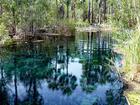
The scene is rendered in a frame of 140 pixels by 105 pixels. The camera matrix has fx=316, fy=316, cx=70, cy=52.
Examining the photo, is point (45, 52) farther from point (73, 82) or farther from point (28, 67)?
point (73, 82)

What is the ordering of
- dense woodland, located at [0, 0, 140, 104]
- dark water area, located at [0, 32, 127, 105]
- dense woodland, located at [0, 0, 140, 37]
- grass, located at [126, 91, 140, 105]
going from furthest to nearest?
1. dense woodland, located at [0, 0, 140, 37]
2. dense woodland, located at [0, 0, 140, 104]
3. dark water area, located at [0, 32, 127, 105]
4. grass, located at [126, 91, 140, 105]

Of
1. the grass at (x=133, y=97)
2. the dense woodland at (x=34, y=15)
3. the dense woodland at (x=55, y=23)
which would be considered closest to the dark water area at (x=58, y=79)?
the grass at (x=133, y=97)

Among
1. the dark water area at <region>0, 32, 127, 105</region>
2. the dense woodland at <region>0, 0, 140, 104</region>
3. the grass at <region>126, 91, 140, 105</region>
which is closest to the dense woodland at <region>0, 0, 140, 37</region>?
the dense woodland at <region>0, 0, 140, 104</region>

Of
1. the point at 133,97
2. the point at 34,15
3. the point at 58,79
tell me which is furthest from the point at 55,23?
the point at 133,97

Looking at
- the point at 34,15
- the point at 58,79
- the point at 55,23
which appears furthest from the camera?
the point at 55,23

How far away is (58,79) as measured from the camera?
1688 cm

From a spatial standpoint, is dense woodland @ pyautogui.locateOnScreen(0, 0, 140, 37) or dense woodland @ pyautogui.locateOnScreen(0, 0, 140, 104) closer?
dense woodland @ pyautogui.locateOnScreen(0, 0, 140, 104)

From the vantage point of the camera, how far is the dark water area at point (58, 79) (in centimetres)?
1307

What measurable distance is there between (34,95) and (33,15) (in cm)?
2615

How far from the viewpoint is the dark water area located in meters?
13.1

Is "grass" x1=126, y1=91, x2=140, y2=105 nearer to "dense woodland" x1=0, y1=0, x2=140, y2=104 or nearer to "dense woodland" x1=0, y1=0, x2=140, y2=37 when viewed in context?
"dense woodland" x1=0, y1=0, x2=140, y2=104

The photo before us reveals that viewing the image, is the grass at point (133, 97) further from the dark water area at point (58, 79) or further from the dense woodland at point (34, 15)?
the dense woodland at point (34, 15)

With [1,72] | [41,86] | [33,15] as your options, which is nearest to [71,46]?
[33,15]

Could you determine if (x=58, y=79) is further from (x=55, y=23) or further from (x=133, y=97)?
(x=55, y=23)
